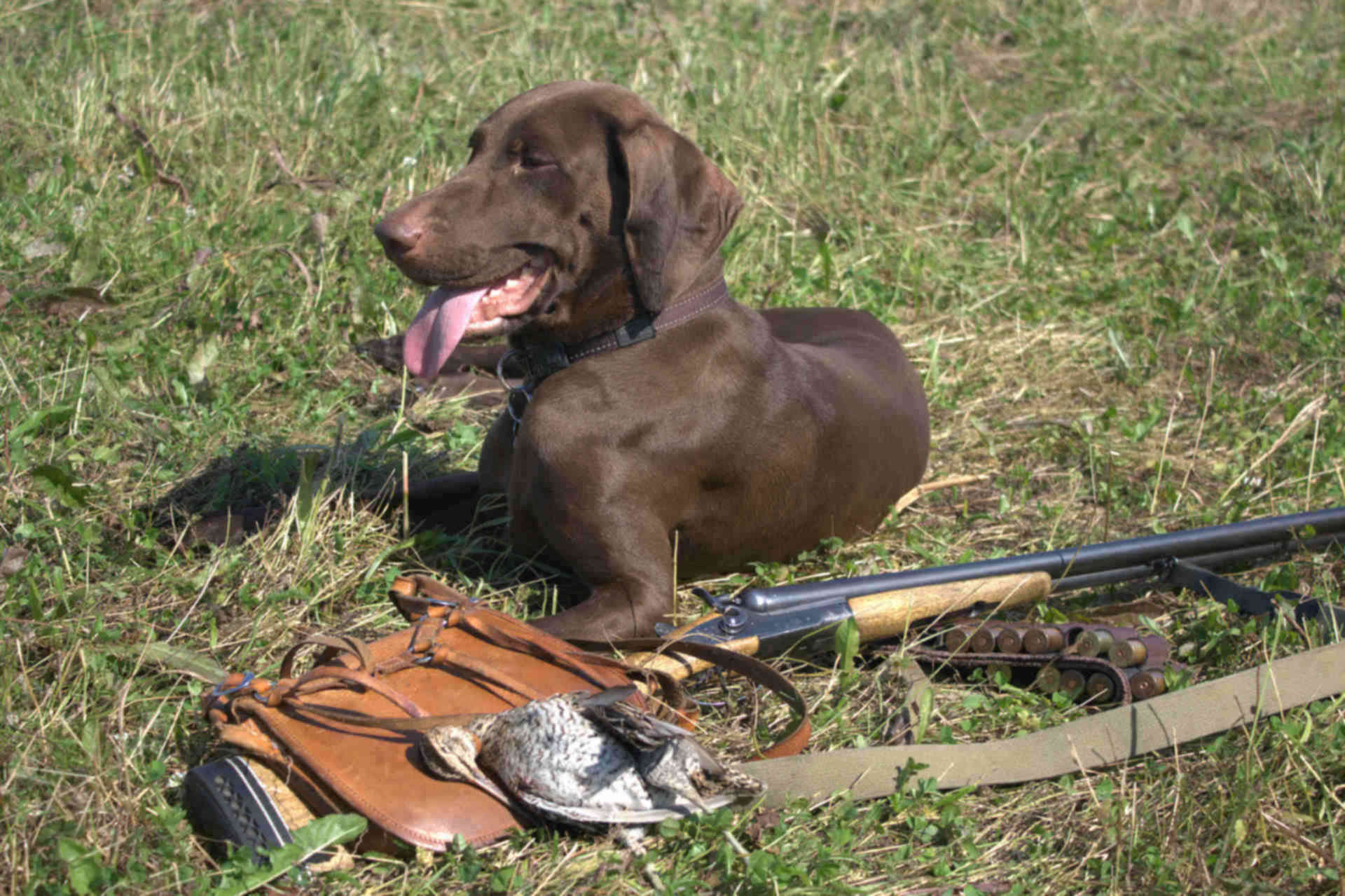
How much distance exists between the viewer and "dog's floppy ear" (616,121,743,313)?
327 centimetres

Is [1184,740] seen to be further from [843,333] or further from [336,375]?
[336,375]

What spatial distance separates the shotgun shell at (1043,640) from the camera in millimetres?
3131

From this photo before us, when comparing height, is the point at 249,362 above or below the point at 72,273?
below

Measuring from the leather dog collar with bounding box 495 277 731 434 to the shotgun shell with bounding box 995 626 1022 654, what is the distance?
1064 mm

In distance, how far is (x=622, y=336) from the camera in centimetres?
339

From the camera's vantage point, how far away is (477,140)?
347 cm

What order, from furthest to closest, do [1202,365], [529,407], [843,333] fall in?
[1202,365] → [843,333] → [529,407]

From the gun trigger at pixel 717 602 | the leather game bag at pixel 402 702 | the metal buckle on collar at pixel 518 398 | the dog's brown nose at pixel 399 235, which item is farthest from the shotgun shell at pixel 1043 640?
the dog's brown nose at pixel 399 235

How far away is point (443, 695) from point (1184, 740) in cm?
151

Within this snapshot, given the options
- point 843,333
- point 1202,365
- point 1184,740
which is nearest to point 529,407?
point 843,333

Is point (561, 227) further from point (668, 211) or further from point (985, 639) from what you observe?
point (985, 639)

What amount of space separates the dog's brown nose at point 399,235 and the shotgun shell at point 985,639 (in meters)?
1.59

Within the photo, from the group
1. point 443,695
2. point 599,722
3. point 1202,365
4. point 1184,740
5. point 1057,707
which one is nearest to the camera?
point 599,722

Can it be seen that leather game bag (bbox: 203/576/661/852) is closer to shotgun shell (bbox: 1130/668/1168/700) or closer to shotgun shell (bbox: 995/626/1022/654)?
shotgun shell (bbox: 995/626/1022/654)
